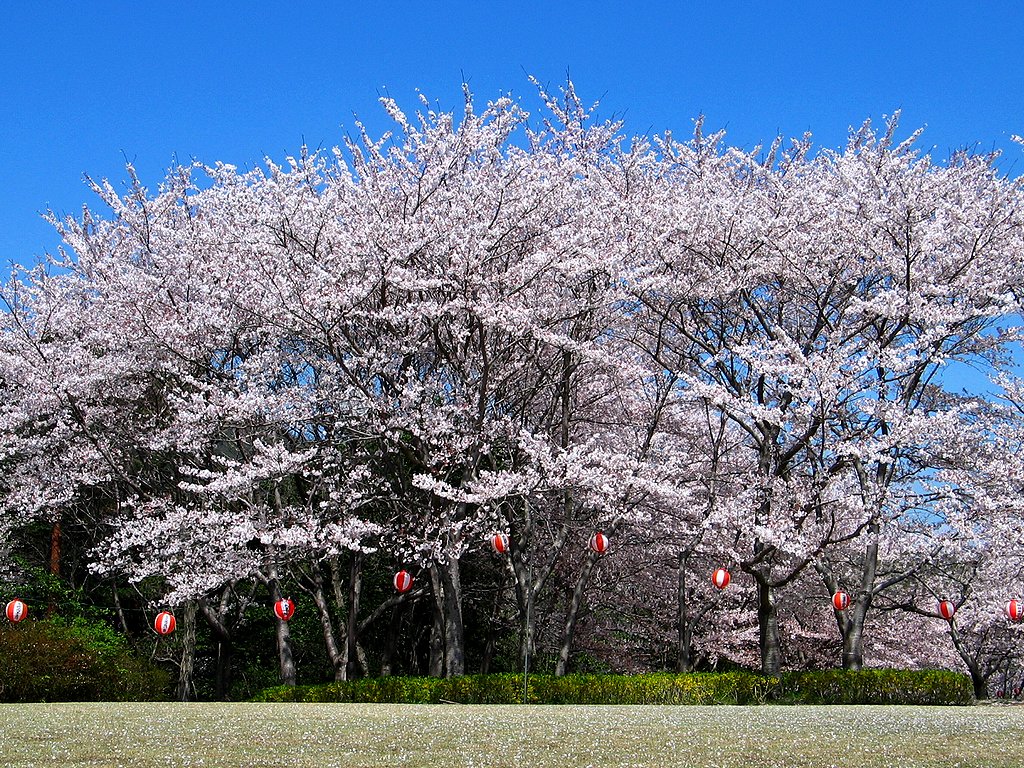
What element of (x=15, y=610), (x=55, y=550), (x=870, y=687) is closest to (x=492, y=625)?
(x=870, y=687)

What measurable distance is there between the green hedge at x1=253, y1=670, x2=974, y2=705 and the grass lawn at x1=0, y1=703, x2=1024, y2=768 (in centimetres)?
359

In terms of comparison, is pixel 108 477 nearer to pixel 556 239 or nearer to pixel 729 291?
pixel 556 239

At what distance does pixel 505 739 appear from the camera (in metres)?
8.02

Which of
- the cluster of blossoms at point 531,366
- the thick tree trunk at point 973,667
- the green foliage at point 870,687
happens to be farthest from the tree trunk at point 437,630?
the thick tree trunk at point 973,667

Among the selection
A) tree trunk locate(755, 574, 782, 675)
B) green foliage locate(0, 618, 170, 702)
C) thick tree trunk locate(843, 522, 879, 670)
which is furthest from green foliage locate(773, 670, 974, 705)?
green foliage locate(0, 618, 170, 702)

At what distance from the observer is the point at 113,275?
60.2ft

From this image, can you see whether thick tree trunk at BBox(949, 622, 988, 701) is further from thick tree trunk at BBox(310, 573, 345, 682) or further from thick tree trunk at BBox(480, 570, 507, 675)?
thick tree trunk at BBox(310, 573, 345, 682)

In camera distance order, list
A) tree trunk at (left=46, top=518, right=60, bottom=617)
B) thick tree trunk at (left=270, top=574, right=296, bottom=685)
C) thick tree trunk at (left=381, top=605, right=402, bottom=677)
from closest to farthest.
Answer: thick tree trunk at (left=270, top=574, right=296, bottom=685)
thick tree trunk at (left=381, top=605, right=402, bottom=677)
tree trunk at (left=46, top=518, right=60, bottom=617)

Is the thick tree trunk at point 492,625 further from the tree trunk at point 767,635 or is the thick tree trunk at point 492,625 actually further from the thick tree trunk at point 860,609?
the thick tree trunk at point 860,609

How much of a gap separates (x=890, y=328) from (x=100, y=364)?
14.5 m

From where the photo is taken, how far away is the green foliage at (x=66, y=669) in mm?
15359

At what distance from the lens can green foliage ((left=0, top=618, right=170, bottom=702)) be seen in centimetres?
1536

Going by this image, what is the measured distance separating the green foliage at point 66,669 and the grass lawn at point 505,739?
5440mm

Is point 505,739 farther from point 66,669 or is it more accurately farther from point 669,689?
point 66,669
